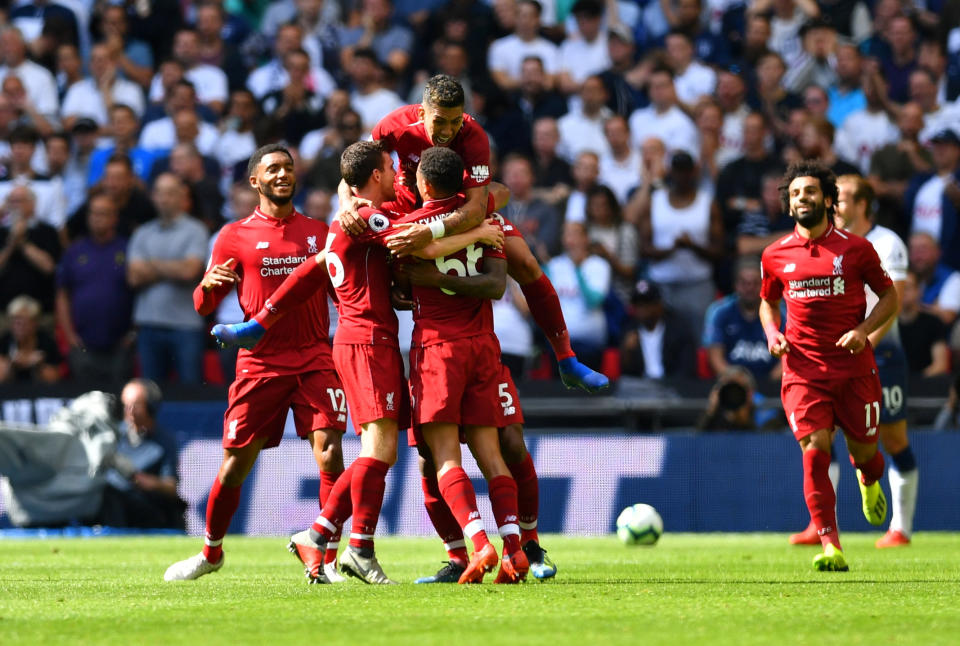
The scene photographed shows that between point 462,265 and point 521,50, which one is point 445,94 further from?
point 521,50

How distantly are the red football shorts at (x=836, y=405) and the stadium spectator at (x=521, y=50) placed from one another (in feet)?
31.5

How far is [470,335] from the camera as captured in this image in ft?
26.3

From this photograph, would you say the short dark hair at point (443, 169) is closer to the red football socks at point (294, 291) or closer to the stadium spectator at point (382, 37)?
the red football socks at point (294, 291)

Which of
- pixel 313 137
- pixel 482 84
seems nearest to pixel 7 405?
pixel 313 137

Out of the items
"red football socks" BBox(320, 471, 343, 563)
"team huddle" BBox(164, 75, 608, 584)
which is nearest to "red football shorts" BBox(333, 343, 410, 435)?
"team huddle" BBox(164, 75, 608, 584)

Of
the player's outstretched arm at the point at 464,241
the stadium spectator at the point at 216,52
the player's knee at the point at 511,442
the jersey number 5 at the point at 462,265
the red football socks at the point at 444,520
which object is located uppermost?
the stadium spectator at the point at 216,52

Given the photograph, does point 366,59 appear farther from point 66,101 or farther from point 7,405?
point 7,405

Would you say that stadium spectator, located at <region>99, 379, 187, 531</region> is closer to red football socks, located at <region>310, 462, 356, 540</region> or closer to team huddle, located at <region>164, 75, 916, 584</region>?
team huddle, located at <region>164, 75, 916, 584</region>

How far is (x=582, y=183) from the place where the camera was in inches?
650

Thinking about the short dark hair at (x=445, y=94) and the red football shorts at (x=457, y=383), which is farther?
the short dark hair at (x=445, y=94)

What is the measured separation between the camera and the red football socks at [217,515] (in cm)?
863

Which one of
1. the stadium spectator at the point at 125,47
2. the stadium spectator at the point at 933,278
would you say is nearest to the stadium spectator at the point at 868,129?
the stadium spectator at the point at 933,278

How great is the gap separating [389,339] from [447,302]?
1.21ft

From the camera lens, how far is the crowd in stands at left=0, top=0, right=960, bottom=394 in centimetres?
1571
